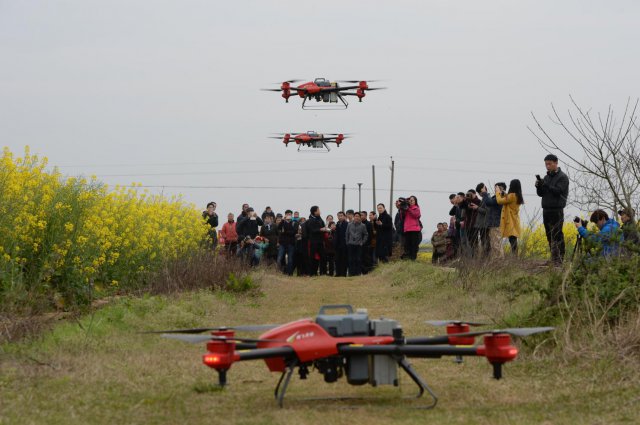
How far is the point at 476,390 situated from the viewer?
25.7ft

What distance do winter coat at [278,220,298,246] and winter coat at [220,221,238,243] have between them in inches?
51.3

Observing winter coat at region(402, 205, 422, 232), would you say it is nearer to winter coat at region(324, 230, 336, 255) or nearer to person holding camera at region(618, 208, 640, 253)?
winter coat at region(324, 230, 336, 255)

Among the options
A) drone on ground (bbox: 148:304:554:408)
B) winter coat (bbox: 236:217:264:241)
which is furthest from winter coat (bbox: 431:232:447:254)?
drone on ground (bbox: 148:304:554:408)

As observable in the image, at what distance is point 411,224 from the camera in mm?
27094

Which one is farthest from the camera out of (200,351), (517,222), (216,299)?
(517,222)

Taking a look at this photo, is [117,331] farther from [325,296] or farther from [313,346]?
[325,296]

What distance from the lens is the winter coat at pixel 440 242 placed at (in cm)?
2870

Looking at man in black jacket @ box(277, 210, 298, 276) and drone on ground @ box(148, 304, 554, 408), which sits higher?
man in black jacket @ box(277, 210, 298, 276)

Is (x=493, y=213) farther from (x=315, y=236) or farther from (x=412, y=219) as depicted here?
(x=315, y=236)

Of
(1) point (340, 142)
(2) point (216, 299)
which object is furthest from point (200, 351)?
(1) point (340, 142)

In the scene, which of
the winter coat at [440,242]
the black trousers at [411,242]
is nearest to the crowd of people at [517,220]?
the black trousers at [411,242]

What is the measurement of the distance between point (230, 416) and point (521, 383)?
2.63 meters

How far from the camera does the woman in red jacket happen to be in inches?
1058

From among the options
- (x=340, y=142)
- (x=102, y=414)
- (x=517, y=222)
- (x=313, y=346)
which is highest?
(x=340, y=142)
